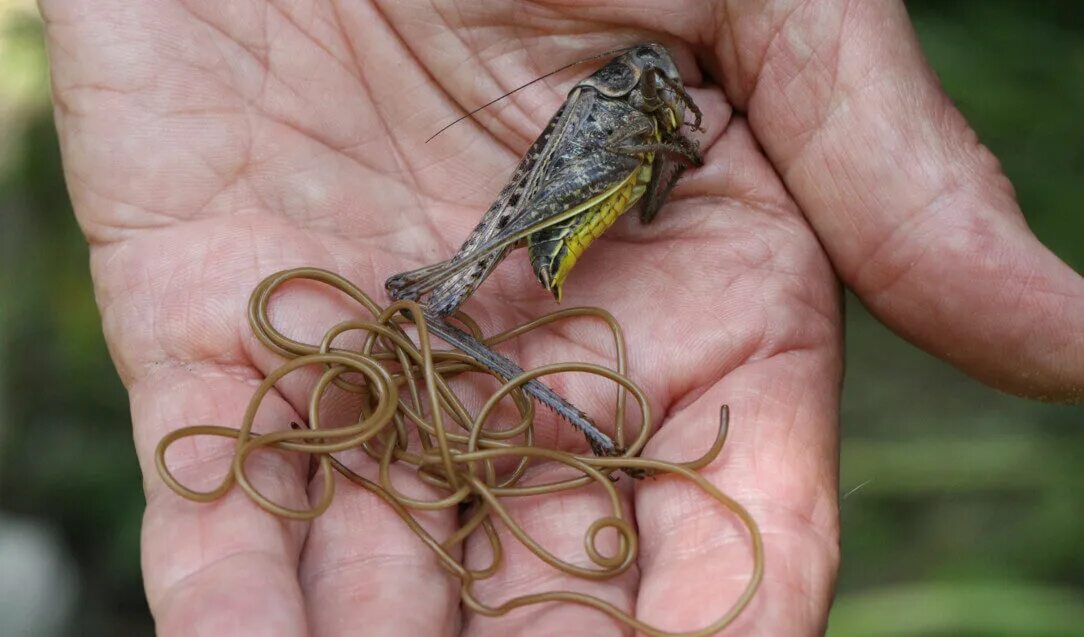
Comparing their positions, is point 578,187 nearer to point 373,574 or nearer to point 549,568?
point 549,568

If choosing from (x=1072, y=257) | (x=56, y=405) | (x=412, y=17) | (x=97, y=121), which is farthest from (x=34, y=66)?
(x=1072, y=257)

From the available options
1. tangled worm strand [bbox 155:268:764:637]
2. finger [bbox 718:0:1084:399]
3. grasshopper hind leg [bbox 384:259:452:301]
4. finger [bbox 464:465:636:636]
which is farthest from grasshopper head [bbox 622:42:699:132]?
finger [bbox 464:465:636:636]

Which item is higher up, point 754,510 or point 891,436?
point 754,510

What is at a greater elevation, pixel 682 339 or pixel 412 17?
pixel 412 17

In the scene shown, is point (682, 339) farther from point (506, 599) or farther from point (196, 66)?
point (196, 66)

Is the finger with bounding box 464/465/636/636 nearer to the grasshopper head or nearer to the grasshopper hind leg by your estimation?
the grasshopper hind leg

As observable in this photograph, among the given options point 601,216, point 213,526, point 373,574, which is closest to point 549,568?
point 373,574
